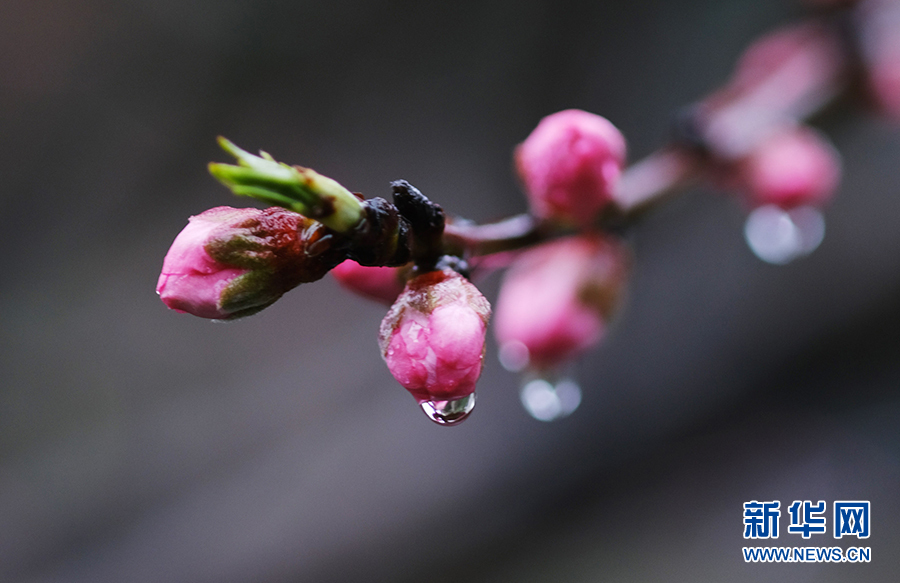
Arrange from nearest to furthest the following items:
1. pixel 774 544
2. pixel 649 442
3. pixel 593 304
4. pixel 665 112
Result: pixel 593 304 < pixel 774 544 < pixel 649 442 < pixel 665 112

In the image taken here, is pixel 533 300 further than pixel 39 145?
No

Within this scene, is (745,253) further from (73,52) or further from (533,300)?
(73,52)

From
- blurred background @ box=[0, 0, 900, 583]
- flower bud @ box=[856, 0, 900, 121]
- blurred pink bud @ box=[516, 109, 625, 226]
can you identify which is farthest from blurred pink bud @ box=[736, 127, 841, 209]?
blurred background @ box=[0, 0, 900, 583]

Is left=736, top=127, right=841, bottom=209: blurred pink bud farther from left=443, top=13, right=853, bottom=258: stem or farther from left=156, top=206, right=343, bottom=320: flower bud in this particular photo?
left=156, top=206, right=343, bottom=320: flower bud

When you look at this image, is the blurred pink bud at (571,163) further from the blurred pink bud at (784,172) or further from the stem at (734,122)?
the blurred pink bud at (784,172)

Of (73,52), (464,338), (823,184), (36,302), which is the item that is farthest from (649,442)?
(73,52)

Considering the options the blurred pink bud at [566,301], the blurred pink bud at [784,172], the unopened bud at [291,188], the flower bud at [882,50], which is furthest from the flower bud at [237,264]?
the flower bud at [882,50]

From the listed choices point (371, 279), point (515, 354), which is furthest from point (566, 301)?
point (371, 279)

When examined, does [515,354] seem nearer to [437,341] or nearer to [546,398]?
[546,398]
